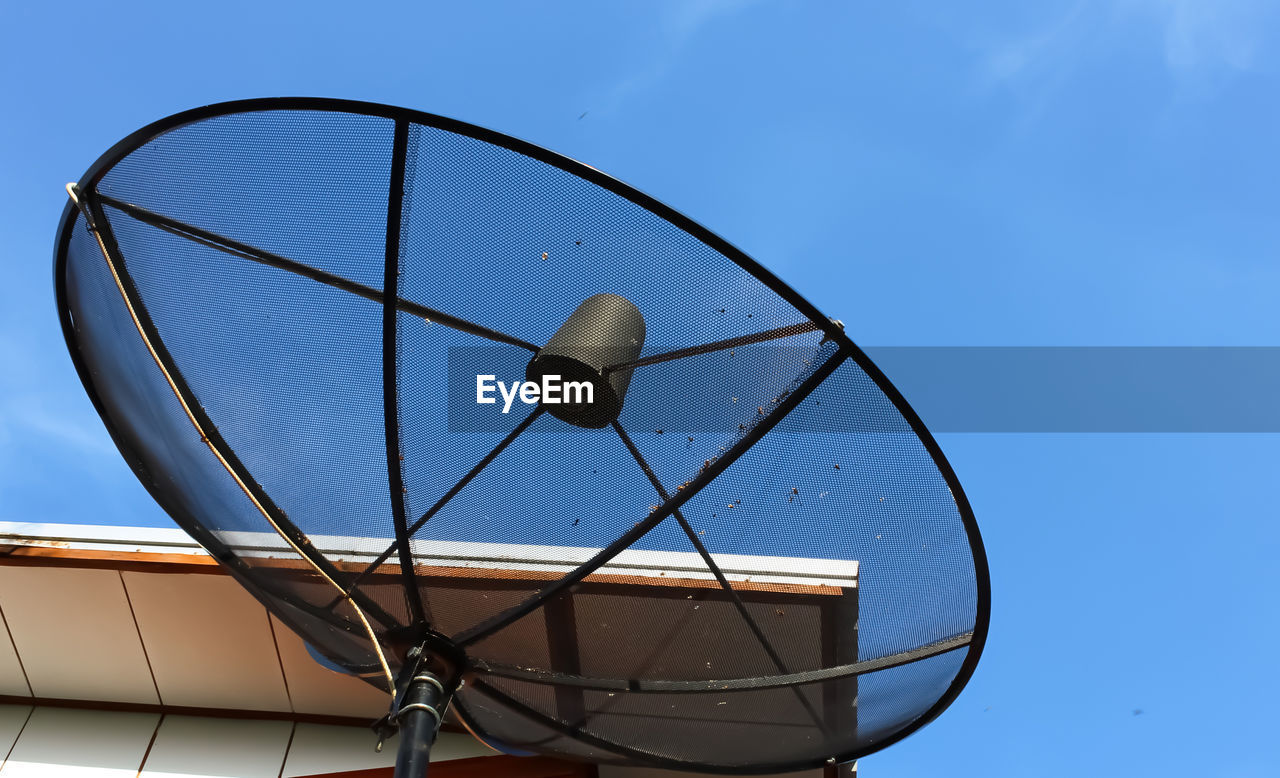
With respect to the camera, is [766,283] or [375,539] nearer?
[766,283]

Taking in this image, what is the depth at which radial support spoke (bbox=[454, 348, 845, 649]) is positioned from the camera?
3.48 metres

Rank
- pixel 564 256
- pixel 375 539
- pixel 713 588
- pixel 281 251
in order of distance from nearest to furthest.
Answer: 1. pixel 564 256
2. pixel 281 251
3. pixel 375 539
4. pixel 713 588

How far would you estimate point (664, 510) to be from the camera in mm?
3754

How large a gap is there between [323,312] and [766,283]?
5.62 ft

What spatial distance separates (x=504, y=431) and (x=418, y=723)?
112 centimetres

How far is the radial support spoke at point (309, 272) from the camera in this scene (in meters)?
3.65

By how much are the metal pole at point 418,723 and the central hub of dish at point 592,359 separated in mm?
1165

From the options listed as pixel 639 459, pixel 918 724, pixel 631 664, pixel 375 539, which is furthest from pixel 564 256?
pixel 918 724

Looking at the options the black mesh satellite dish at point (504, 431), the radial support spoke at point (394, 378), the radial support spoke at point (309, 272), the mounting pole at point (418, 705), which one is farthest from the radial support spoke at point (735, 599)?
the mounting pole at point (418, 705)

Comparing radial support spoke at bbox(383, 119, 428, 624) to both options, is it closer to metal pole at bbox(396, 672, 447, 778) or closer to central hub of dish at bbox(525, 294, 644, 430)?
metal pole at bbox(396, 672, 447, 778)

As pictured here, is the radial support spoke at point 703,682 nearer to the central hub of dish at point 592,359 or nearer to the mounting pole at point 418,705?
the mounting pole at point 418,705

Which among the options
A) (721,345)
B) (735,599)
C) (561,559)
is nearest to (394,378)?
(561,559)

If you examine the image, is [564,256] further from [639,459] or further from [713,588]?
[713,588]

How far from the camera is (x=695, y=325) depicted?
3.42 meters
